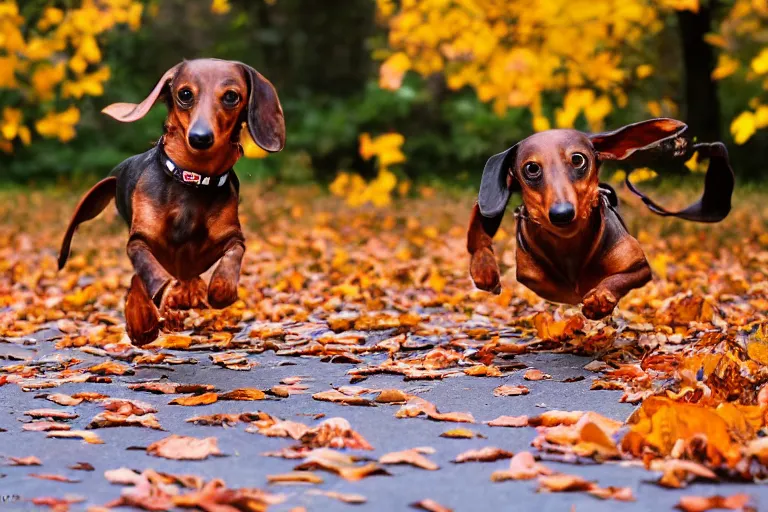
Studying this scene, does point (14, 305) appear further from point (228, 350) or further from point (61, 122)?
point (61, 122)

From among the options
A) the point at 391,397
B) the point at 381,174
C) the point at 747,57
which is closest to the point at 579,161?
the point at 391,397

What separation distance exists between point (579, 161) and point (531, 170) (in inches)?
7.6

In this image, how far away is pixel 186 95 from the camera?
409cm

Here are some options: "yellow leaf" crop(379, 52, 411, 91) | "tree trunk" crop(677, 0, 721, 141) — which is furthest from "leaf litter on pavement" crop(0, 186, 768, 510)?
"tree trunk" crop(677, 0, 721, 141)

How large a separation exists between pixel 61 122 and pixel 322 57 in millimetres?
9399

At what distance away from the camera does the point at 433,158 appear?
17641mm

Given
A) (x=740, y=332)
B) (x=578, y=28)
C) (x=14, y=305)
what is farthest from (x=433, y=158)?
(x=740, y=332)

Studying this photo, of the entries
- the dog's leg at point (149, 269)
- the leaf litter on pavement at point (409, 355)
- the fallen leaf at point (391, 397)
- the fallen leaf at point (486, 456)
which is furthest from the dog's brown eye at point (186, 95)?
the fallen leaf at point (486, 456)

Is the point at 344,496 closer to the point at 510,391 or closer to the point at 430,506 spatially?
the point at 430,506

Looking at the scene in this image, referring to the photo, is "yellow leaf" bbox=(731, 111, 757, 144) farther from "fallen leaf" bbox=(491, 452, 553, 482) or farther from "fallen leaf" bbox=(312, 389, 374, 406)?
"fallen leaf" bbox=(491, 452, 553, 482)

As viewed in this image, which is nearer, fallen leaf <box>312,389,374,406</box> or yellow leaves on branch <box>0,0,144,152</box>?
fallen leaf <box>312,389,374,406</box>

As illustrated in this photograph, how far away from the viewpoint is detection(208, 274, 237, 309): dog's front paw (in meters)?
4.17

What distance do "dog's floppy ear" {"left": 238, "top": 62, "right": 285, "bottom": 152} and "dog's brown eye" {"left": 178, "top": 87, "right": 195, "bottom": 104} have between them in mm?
263

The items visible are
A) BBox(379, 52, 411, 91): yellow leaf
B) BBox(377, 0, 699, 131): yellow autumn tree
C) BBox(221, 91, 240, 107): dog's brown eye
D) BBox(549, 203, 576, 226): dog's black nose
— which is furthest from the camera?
BBox(379, 52, 411, 91): yellow leaf
